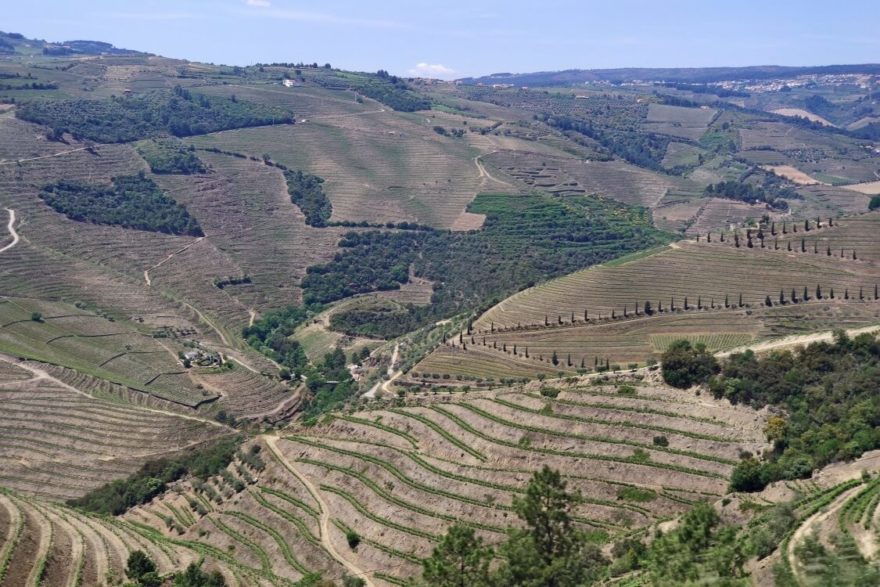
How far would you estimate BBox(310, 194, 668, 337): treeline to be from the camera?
15062 cm

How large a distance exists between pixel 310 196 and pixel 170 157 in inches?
1141

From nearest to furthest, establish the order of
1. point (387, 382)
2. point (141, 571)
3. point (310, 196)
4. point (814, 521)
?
point (814, 521)
point (141, 571)
point (387, 382)
point (310, 196)

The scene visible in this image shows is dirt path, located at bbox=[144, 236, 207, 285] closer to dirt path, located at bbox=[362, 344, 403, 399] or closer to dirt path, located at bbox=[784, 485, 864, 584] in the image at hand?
dirt path, located at bbox=[362, 344, 403, 399]

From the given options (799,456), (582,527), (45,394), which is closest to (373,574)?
(582,527)

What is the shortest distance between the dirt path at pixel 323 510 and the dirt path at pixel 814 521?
25.6 metres

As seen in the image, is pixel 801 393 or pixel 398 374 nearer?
pixel 801 393

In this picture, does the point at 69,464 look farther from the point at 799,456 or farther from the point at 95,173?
the point at 95,173

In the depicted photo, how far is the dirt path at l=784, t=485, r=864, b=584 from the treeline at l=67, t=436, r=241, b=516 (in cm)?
4673

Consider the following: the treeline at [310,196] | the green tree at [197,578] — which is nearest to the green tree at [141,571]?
the green tree at [197,578]

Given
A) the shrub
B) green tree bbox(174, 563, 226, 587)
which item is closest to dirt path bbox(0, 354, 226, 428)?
the shrub

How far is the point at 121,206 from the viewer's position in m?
163

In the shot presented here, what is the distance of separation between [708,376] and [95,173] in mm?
134816

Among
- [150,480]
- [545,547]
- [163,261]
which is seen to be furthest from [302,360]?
[545,547]

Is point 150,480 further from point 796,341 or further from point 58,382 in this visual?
point 796,341
